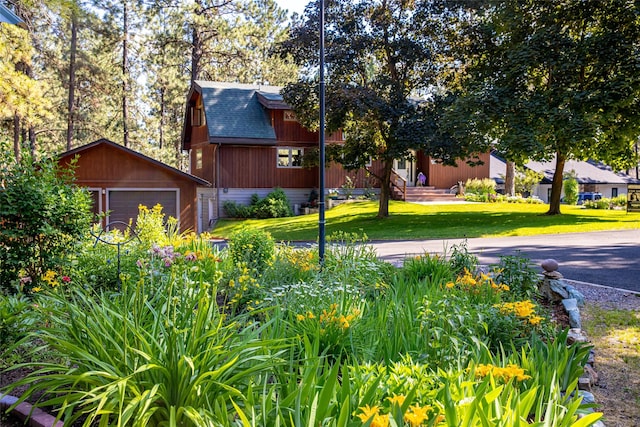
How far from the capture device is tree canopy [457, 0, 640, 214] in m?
17.5

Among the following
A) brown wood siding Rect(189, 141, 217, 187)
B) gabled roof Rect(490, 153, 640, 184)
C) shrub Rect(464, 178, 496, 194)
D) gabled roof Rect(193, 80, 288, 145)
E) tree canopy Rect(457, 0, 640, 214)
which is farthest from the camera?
gabled roof Rect(490, 153, 640, 184)

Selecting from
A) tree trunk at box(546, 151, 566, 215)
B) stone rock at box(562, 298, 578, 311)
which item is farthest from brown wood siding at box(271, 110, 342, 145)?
stone rock at box(562, 298, 578, 311)

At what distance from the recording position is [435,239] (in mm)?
17500

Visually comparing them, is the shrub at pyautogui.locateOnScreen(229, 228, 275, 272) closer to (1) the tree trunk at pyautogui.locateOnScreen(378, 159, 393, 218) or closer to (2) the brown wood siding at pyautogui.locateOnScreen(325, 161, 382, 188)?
(1) the tree trunk at pyautogui.locateOnScreen(378, 159, 393, 218)

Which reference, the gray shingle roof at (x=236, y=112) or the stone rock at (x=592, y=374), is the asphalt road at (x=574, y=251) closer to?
the stone rock at (x=592, y=374)

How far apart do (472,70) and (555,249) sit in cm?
1029

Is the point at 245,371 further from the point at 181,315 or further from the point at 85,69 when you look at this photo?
the point at 85,69

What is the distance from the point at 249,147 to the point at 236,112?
6.26 feet

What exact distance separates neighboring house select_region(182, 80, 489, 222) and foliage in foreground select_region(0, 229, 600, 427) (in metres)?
23.1

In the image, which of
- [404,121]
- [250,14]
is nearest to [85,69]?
[250,14]

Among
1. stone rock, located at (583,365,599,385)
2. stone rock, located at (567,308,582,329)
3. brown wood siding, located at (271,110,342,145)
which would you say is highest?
brown wood siding, located at (271,110,342,145)

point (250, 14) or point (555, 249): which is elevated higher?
point (250, 14)

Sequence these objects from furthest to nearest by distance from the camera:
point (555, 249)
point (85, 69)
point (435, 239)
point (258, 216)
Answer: point (85, 69)
point (258, 216)
point (435, 239)
point (555, 249)

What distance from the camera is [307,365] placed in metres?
3.17
